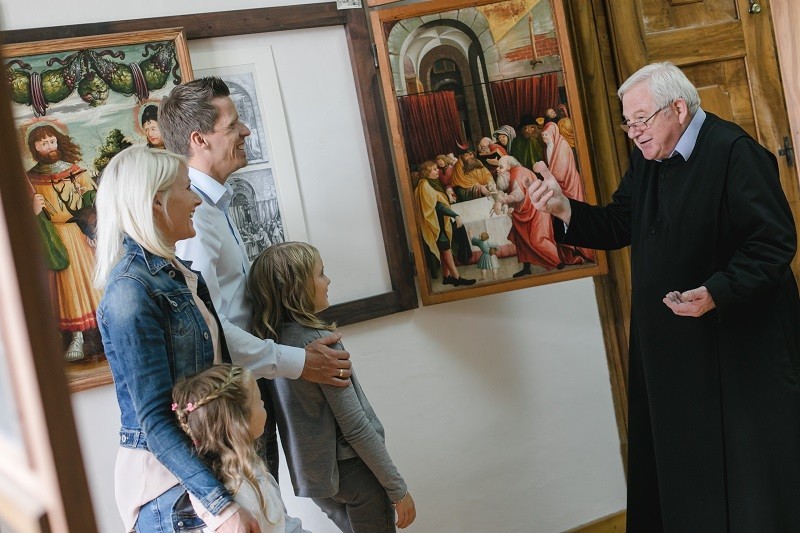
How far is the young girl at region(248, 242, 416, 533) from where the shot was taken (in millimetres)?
2502

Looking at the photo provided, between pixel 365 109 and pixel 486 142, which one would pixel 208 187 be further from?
pixel 486 142

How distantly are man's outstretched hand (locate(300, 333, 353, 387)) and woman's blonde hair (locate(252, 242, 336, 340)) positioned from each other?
0.11 meters

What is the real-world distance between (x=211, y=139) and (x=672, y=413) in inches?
69.1

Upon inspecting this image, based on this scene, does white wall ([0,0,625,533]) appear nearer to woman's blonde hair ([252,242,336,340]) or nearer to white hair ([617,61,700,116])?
woman's blonde hair ([252,242,336,340])

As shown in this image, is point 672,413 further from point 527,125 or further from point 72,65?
point 72,65

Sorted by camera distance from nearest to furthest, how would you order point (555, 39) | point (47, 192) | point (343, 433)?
1. point (343, 433)
2. point (47, 192)
3. point (555, 39)

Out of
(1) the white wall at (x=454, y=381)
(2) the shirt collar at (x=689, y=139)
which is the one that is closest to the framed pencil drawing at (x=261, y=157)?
(1) the white wall at (x=454, y=381)

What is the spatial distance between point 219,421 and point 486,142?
1784 millimetres

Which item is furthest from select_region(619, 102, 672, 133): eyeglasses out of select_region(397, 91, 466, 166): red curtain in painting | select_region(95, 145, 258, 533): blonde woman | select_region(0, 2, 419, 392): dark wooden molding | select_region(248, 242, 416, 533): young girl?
select_region(95, 145, 258, 533): blonde woman

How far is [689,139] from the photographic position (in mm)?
2773

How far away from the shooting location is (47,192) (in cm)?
271

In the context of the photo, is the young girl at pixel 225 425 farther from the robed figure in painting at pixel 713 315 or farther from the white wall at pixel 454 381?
the robed figure in painting at pixel 713 315

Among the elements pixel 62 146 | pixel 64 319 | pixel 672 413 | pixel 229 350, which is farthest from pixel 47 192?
pixel 672 413

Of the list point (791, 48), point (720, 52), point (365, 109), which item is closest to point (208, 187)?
point (365, 109)
